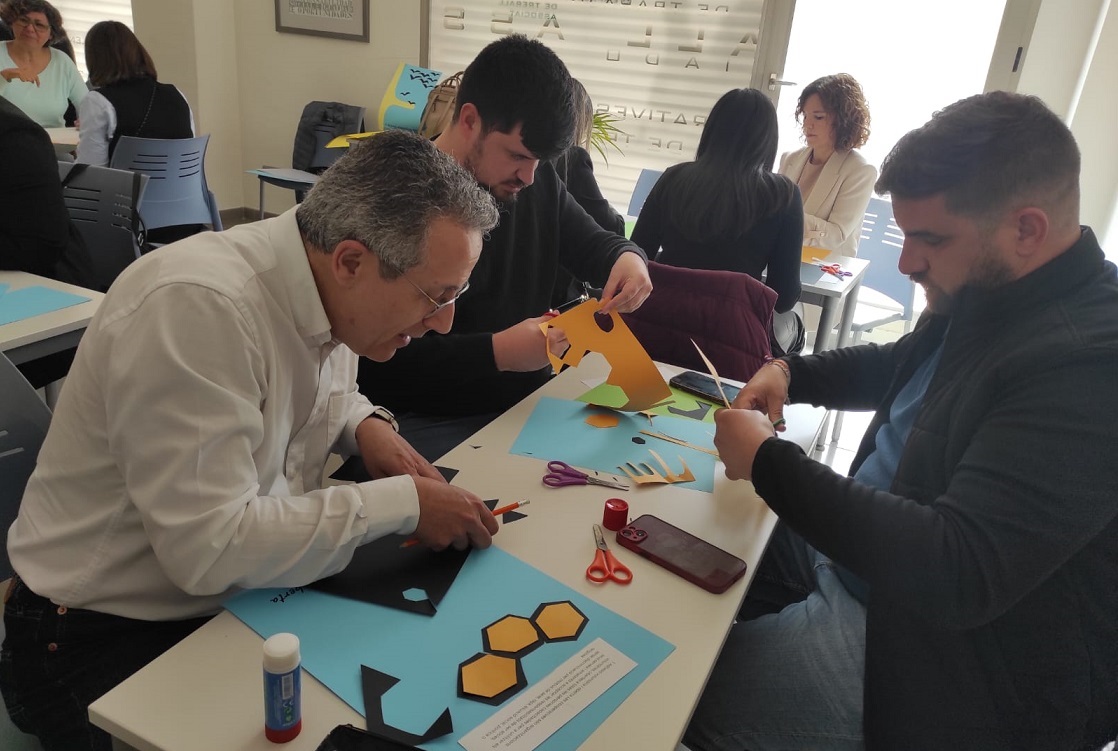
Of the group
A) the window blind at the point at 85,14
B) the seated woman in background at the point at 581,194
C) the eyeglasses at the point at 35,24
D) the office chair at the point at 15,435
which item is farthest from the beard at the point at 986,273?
the window blind at the point at 85,14

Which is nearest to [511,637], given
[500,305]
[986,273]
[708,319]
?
[986,273]

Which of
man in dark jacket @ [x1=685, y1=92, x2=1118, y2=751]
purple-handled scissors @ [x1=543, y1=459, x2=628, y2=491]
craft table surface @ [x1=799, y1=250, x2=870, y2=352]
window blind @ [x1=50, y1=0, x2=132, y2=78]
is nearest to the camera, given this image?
man in dark jacket @ [x1=685, y1=92, x2=1118, y2=751]

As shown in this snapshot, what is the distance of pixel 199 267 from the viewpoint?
104cm

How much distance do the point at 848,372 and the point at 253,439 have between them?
134 centimetres

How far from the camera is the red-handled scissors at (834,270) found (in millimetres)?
3336

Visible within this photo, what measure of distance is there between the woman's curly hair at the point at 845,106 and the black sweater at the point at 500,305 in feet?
7.98

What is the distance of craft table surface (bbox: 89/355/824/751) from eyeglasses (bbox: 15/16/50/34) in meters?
5.28

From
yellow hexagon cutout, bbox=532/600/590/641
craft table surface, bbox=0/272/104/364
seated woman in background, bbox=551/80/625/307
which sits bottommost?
craft table surface, bbox=0/272/104/364

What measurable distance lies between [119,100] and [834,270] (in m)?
3.96

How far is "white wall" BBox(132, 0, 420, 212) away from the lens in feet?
18.3

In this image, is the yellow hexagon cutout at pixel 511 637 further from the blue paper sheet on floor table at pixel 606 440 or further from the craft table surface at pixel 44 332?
the craft table surface at pixel 44 332

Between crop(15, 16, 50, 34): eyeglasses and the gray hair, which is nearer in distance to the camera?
the gray hair

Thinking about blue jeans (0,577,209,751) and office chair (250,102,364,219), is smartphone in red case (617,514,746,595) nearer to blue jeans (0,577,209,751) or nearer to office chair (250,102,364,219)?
blue jeans (0,577,209,751)

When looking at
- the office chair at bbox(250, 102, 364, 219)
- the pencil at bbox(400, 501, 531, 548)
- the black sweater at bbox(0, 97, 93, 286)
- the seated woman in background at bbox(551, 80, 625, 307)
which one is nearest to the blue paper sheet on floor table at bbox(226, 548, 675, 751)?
the pencil at bbox(400, 501, 531, 548)
